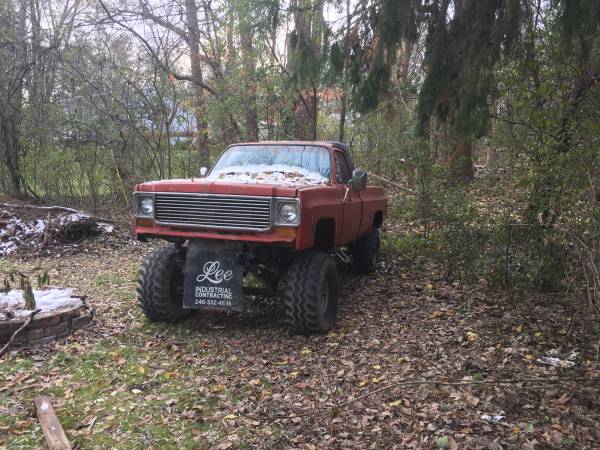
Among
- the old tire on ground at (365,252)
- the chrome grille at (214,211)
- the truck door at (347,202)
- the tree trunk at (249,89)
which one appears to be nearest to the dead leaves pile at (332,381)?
the truck door at (347,202)

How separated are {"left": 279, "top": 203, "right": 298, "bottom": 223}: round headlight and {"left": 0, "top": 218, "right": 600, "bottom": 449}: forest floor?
1.26 meters

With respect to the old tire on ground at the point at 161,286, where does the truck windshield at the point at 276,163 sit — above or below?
above

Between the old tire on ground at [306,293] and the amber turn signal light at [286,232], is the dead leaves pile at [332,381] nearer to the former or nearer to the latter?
the old tire on ground at [306,293]

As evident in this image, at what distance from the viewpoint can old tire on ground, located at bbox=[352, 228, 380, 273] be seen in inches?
308

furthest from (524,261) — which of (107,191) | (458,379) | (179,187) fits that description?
(107,191)

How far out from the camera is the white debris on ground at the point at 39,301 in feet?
17.1

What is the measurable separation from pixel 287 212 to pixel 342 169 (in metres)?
2.07

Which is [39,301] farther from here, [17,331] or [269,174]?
[269,174]

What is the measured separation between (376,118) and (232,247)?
978 cm

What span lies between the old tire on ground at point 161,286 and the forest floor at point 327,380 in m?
0.18

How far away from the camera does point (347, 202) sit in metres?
6.31

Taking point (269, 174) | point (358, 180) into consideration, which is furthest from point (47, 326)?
point (358, 180)

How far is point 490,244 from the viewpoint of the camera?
624 cm

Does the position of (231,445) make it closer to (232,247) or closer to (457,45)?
(232,247)
